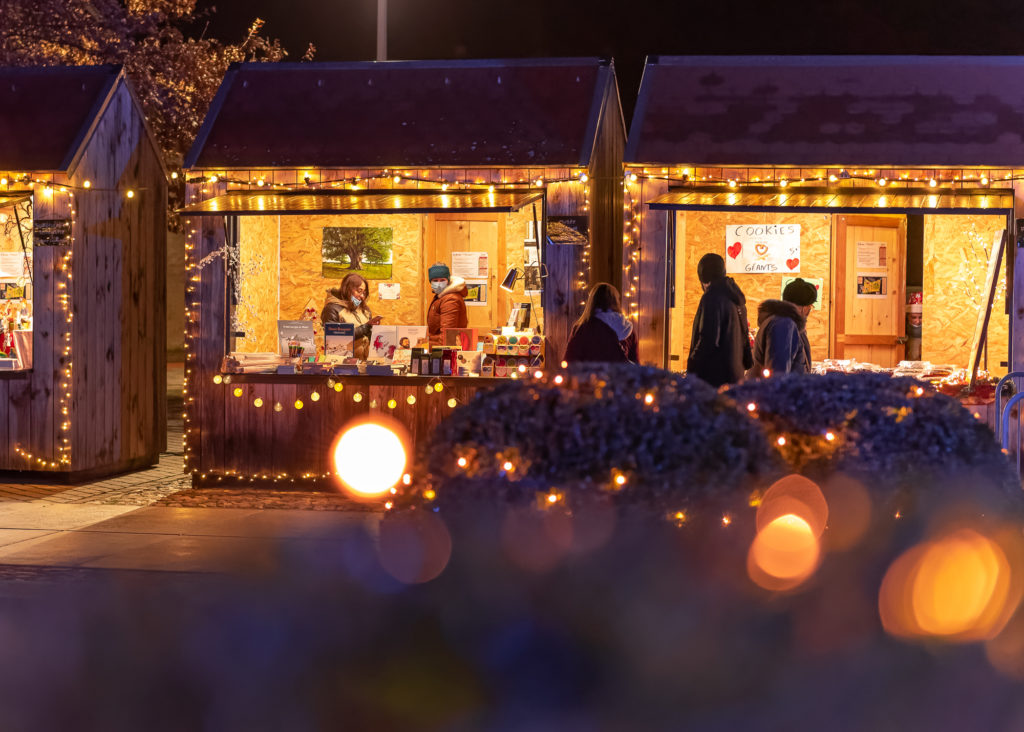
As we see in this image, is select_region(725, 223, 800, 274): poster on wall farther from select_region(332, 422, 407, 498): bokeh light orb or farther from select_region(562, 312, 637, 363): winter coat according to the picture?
select_region(332, 422, 407, 498): bokeh light orb

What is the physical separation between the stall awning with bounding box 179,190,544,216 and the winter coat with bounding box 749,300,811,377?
219 cm

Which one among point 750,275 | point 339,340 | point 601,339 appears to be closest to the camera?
point 601,339

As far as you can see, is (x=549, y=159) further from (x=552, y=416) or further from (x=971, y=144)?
(x=552, y=416)

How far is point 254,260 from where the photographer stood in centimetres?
1184

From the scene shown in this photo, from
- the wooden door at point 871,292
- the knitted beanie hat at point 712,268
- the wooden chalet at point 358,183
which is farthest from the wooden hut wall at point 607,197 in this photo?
the wooden door at point 871,292

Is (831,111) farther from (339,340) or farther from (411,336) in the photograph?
(339,340)

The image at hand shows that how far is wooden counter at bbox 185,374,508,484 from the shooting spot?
35.0 ft

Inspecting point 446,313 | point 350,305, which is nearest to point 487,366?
point 446,313

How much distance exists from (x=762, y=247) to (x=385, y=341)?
4.10m

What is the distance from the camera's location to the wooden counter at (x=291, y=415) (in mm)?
10664

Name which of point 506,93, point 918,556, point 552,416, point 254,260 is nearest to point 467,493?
point 552,416

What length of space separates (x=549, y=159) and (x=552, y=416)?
208 inches

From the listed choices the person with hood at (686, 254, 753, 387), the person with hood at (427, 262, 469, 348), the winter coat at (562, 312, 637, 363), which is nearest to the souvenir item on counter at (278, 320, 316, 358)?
the person with hood at (427, 262, 469, 348)

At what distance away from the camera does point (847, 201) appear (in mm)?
10000
